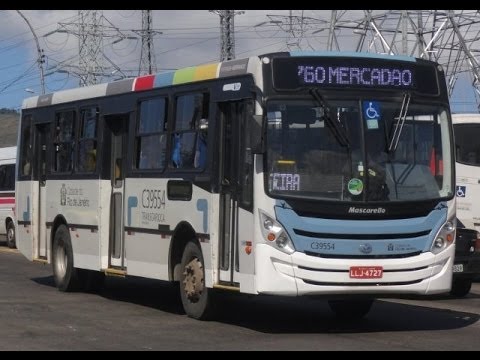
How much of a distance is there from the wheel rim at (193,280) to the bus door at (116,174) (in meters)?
2.05

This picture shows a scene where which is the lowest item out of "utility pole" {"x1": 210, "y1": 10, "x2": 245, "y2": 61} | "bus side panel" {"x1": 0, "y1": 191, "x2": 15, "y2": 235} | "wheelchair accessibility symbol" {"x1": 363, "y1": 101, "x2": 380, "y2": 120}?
"bus side panel" {"x1": 0, "y1": 191, "x2": 15, "y2": 235}

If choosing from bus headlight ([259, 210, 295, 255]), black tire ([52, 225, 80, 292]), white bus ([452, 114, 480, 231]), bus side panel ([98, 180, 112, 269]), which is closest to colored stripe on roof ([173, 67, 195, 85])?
bus side panel ([98, 180, 112, 269])

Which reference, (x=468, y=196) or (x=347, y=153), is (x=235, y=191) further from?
(x=468, y=196)

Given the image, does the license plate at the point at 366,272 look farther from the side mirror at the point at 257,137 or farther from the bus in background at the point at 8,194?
the bus in background at the point at 8,194

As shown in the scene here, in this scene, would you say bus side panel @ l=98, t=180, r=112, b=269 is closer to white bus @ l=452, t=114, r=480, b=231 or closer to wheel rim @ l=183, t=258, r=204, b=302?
wheel rim @ l=183, t=258, r=204, b=302

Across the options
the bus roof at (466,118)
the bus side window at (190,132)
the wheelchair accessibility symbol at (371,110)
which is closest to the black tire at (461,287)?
the bus roof at (466,118)

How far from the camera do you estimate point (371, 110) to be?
11859mm

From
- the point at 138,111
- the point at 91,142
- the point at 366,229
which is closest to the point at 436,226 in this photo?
the point at 366,229

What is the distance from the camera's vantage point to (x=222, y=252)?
12414mm

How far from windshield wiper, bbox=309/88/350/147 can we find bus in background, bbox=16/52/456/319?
0.01 meters

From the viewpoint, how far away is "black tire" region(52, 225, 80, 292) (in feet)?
54.9

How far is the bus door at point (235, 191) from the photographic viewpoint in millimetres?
11758

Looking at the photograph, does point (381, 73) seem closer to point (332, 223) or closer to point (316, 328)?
point (332, 223)

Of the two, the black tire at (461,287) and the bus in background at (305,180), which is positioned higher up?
the bus in background at (305,180)
